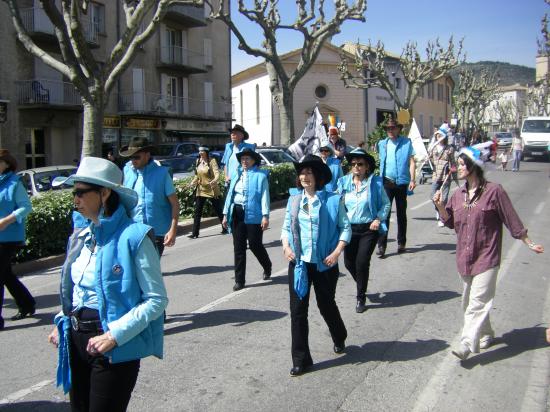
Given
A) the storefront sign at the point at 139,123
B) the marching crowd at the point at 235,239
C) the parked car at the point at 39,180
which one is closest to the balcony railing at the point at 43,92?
the storefront sign at the point at 139,123

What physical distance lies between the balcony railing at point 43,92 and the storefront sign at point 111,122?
292 centimetres

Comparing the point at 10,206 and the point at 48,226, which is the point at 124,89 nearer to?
the point at 48,226

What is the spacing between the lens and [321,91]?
48938mm

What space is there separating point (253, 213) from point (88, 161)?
4402mm

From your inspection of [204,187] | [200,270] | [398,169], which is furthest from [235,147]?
[398,169]

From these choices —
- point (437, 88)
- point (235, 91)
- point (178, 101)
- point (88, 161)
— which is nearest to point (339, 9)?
point (178, 101)

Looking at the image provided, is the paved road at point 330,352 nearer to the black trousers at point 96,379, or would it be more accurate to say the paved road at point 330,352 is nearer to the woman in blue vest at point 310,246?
the woman in blue vest at point 310,246

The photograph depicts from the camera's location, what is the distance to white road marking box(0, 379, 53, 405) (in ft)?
13.7

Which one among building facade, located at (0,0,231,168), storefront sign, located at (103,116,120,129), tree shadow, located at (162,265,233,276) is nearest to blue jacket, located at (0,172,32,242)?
tree shadow, located at (162,265,233,276)

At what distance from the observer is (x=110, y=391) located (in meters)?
2.70

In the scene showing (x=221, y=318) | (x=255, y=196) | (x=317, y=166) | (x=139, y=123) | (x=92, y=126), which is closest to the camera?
(x=317, y=166)

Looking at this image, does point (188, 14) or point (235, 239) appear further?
point (188, 14)

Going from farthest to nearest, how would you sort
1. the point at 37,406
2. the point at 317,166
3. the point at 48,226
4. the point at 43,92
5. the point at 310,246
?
the point at 43,92 < the point at 48,226 < the point at 317,166 < the point at 310,246 < the point at 37,406

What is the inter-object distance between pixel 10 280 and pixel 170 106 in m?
29.6
